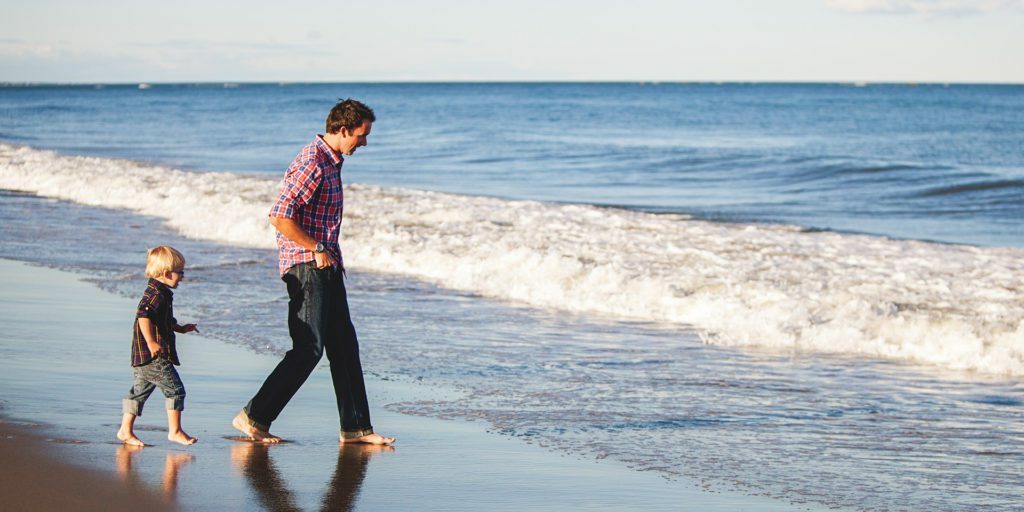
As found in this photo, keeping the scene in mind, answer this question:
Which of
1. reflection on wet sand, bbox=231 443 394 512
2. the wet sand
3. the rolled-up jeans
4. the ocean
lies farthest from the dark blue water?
the rolled-up jeans

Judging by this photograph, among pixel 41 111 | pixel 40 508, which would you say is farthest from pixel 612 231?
pixel 41 111

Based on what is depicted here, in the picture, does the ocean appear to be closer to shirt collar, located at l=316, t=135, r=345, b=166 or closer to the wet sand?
the wet sand

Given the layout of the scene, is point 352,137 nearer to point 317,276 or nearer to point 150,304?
point 317,276

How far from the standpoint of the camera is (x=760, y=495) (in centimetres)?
503

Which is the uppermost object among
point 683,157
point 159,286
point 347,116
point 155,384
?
point 683,157

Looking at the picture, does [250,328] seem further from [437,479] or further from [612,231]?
[612,231]

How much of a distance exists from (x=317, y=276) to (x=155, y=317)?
2.40ft

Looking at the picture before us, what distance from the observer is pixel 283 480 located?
4.92 m

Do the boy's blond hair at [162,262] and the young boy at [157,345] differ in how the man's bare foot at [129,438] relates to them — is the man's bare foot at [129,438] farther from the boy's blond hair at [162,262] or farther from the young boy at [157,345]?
the boy's blond hair at [162,262]

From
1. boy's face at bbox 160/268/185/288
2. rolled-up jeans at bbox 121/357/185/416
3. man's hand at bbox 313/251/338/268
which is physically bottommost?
rolled-up jeans at bbox 121/357/185/416

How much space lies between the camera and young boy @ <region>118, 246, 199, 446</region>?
5.15 meters

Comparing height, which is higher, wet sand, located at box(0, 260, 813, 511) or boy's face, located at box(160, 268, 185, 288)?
boy's face, located at box(160, 268, 185, 288)

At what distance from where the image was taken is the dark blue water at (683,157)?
73.2 ft

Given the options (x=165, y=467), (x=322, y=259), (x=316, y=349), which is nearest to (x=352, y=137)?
(x=322, y=259)
